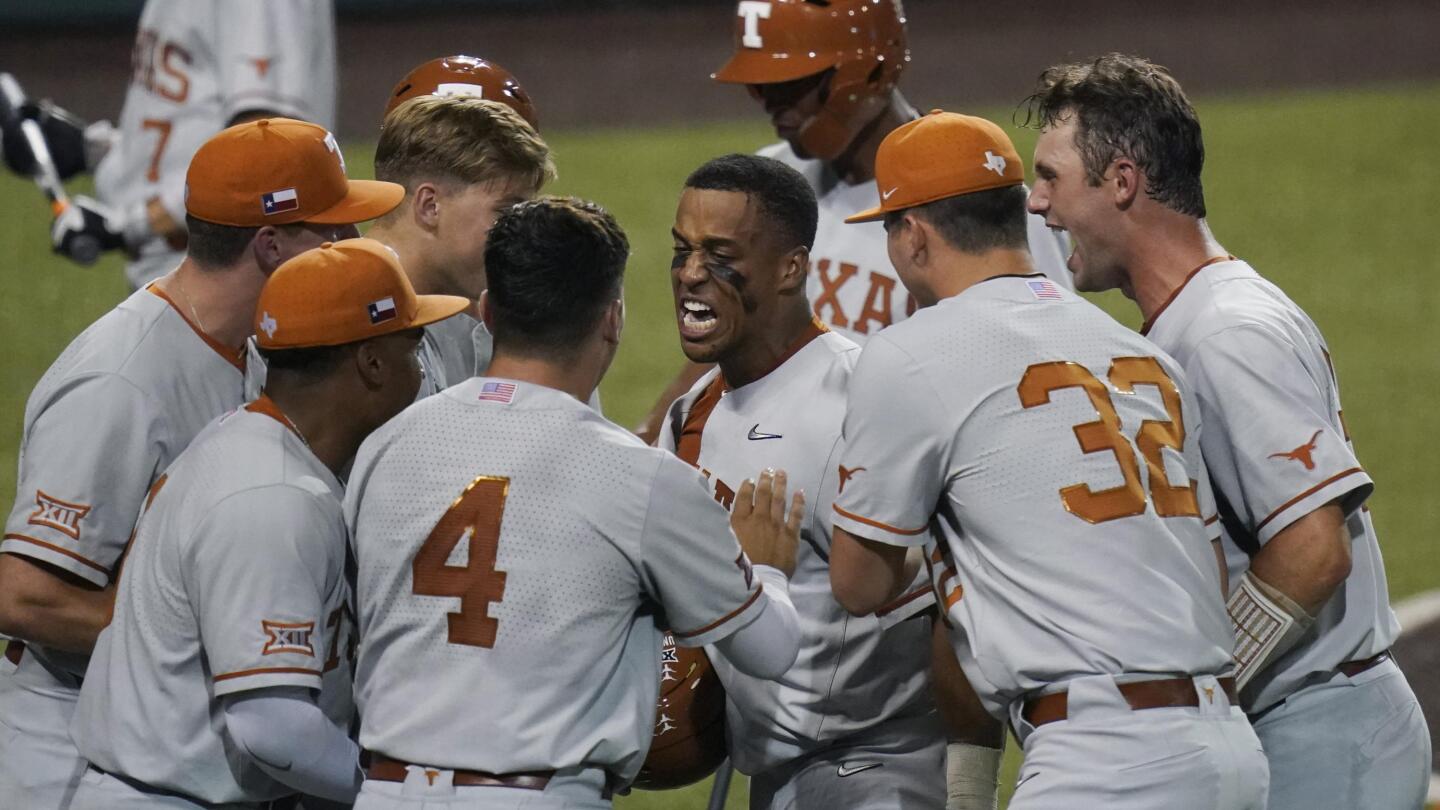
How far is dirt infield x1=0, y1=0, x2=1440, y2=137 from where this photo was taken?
1961 cm

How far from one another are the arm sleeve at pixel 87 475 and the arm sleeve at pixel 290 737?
657mm

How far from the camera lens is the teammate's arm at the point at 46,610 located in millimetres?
3967

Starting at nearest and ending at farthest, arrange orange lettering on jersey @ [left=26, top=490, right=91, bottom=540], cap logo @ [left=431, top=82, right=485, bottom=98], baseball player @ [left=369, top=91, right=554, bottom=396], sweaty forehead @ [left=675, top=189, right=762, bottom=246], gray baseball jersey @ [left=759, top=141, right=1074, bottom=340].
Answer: orange lettering on jersey @ [left=26, top=490, right=91, bottom=540] < sweaty forehead @ [left=675, top=189, right=762, bottom=246] < baseball player @ [left=369, top=91, right=554, bottom=396] < cap logo @ [left=431, top=82, right=485, bottom=98] < gray baseball jersey @ [left=759, top=141, right=1074, bottom=340]

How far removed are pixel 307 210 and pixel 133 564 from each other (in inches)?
36.5

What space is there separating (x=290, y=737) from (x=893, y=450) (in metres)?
1.28

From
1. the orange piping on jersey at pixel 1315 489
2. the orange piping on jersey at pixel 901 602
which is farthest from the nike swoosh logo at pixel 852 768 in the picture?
the orange piping on jersey at pixel 1315 489

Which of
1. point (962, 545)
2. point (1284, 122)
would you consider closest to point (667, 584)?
point (962, 545)

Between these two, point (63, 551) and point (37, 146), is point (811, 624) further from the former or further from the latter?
point (37, 146)

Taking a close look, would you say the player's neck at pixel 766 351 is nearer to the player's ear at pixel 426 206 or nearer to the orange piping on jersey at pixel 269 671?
the player's ear at pixel 426 206

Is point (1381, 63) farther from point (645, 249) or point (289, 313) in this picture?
point (289, 313)

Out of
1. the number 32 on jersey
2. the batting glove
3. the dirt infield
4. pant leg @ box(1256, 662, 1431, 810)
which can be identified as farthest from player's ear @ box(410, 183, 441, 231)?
the dirt infield

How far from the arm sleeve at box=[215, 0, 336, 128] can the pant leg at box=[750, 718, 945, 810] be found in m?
3.72

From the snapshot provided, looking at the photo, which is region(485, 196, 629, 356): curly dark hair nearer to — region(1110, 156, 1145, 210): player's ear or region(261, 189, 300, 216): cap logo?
region(261, 189, 300, 216): cap logo

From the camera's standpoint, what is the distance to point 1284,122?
18.6 metres
